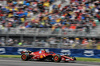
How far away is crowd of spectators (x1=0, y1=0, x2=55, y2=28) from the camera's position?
2309 centimetres

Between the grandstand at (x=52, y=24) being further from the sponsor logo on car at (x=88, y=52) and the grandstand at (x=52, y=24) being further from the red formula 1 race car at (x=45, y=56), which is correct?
the red formula 1 race car at (x=45, y=56)

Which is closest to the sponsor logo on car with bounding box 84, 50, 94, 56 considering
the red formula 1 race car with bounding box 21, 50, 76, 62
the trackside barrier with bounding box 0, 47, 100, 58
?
the trackside barrier with bounding box 0, 47, 100, 58

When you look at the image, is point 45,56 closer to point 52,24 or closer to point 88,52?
point 88,52

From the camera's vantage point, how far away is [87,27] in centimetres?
1903

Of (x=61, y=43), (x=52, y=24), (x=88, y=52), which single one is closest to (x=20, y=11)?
(x=52, y=24)

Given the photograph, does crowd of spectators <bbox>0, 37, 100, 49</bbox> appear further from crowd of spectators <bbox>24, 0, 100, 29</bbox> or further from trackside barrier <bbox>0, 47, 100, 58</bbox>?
crowd of spectators <bbox>24, 0, 100, 29</bbox>

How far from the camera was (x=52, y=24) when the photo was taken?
20.9 m

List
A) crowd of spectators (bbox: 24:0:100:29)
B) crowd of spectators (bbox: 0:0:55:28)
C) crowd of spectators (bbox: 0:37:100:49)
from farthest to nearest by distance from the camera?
1. crowd of spectators (bbox: 0:0:55:28)
2. crowd of spectators (bbox: 24:0:100:29)
3. crowd of spectators (bbox: 0:37:100:49)

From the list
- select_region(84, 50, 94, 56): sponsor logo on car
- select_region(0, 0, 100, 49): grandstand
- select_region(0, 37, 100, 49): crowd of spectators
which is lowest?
select_region(84, 50, 94, 56): sponsor logo on car

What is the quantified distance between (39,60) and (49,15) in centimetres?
845

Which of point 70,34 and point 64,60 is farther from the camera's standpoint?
point 70,34

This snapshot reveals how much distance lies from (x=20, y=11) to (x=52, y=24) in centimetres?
490

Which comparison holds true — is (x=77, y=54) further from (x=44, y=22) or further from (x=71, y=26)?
(x=44, y=22)

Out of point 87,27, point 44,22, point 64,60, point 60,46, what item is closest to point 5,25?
point 44,22
